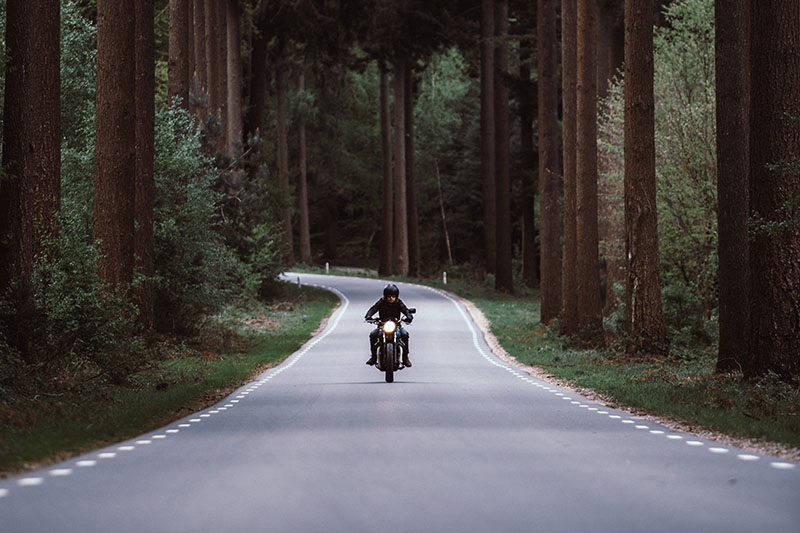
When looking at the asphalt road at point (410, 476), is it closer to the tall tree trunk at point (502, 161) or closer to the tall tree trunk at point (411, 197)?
the tall tree trunk at point (502, 161)

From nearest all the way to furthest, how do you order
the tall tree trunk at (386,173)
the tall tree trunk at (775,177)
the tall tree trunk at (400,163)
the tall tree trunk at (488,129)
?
the tall tree trunk at (775,177) < the tall tree trunk at (488,129) < the tall tree trunk at (400,163) < the tall tree trunk at (386,173)

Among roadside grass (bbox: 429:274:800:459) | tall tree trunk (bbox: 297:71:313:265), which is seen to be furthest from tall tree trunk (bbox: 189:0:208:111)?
tall tree trunk (bbox: 297:71:313:265)

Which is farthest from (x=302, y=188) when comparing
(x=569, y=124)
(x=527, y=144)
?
(x=569, y=124)

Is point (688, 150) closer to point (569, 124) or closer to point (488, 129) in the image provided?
point (569, 124)

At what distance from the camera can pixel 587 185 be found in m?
28.0

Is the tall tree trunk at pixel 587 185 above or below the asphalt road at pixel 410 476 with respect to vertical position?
above

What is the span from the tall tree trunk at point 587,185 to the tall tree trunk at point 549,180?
6.72 metres

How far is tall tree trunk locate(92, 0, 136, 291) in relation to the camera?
848 inches

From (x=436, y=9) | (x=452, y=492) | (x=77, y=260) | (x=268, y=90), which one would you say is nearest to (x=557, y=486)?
(x=452, y=492)

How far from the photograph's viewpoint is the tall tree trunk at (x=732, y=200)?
19.1 metres

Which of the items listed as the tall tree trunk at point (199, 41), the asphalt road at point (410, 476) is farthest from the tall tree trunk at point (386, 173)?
the asphalt road at point (410, 476)

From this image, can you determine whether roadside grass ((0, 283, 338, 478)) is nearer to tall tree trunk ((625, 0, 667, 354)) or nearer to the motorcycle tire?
the motorcycle tire

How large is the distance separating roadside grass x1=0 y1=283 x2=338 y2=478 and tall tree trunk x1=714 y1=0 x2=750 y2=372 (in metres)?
8.92

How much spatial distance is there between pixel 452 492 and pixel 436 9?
48555 millimetres
